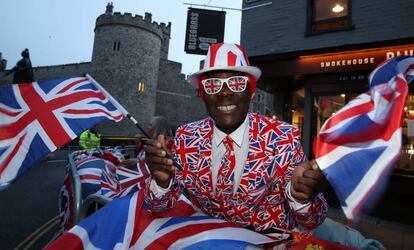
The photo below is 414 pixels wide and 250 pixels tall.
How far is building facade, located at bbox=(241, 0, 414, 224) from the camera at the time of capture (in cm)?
732

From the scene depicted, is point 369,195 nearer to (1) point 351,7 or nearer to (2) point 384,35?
(2) point 384,35

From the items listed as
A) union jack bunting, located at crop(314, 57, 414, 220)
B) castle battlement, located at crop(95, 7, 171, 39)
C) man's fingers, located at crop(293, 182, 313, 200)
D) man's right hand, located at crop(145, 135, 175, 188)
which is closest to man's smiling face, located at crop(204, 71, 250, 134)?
man's right hand, located at crop(145, 135, 175, 188)

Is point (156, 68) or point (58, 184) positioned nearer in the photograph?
point (58, 184)

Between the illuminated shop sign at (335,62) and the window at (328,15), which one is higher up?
the window at (328,15)

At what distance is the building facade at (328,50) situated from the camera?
7.32m

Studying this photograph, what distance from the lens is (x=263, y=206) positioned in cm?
203

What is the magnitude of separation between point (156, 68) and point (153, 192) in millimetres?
41550

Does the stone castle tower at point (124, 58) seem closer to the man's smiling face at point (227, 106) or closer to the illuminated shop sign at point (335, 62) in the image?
the illuminated shop sign at point (335, 62)

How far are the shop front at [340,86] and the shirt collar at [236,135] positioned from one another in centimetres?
653

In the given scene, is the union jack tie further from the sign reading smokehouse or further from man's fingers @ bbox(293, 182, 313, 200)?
the sign reading smokehouse

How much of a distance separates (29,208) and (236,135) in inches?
242

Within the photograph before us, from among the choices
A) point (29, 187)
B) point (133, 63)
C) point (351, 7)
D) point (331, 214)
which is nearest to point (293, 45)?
point (351, 7)

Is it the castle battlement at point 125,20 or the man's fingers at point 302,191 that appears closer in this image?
the man's fingers at point 302,191

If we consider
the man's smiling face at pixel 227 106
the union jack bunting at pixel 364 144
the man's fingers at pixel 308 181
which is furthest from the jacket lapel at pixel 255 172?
the union jack bunting at pixel 364 144
